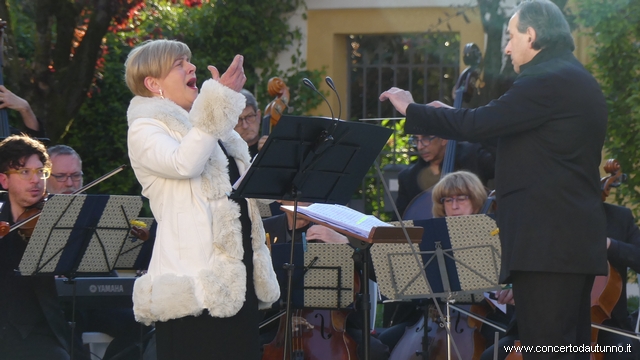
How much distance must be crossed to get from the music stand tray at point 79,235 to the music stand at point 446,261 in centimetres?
130

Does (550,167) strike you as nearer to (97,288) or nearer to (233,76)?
(233,76)

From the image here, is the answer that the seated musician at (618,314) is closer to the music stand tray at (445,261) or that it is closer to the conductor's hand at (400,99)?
the music stand tray at (445,261)

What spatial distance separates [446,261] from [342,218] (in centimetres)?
85

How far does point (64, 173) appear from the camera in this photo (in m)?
5.25

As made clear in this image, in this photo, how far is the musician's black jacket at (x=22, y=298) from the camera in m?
4.41

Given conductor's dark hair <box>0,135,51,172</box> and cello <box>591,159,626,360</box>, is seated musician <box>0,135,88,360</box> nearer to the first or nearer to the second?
conductor's dark hair <box>0,135,51,172</box>

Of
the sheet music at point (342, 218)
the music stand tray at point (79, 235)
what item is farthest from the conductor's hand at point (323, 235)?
the sheet music at point (342, 218)

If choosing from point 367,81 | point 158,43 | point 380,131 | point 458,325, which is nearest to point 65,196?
point 158,43

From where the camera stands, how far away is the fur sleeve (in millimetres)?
2945

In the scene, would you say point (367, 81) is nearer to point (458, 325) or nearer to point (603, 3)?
point (603, 3)

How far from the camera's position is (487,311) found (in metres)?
4.95

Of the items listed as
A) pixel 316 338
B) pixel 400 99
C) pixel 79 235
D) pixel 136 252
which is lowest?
pixel 316 338

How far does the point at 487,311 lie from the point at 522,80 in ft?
6.87

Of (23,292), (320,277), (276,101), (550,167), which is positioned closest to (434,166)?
(276,101)
